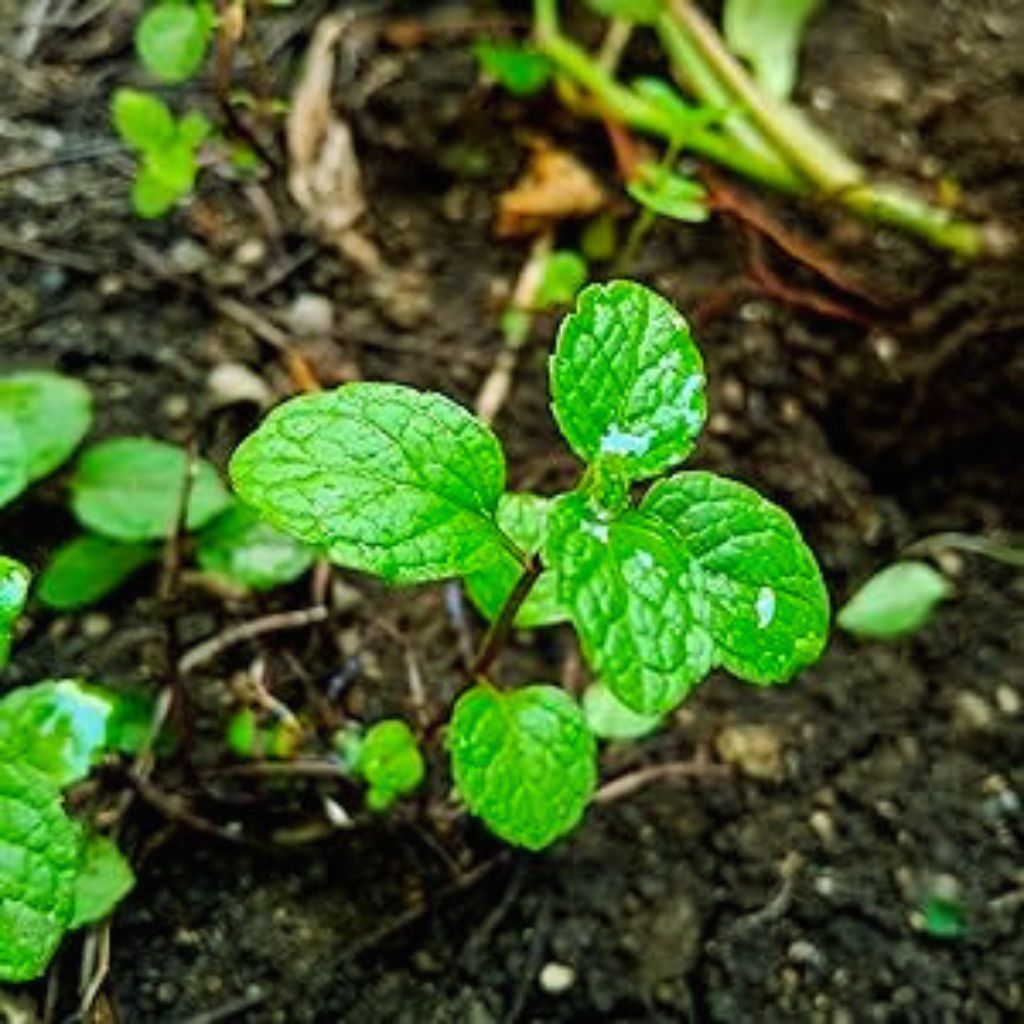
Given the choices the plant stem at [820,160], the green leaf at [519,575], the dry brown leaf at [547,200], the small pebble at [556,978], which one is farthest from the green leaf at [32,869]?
the plant stem at [820,160]

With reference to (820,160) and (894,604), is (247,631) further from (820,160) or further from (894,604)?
(820,160)

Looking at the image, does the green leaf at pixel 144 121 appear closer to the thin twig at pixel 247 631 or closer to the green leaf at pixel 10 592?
the thin twig at pixel 247 631

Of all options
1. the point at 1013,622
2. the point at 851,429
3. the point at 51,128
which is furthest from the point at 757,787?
the point at 51,128

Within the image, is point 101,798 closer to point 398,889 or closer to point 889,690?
point 398,889

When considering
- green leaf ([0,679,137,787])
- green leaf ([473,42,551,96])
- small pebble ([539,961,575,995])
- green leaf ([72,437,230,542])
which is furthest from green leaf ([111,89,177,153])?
small pebble ([539,961,575,995])

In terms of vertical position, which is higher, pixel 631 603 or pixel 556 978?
pixel 631 603

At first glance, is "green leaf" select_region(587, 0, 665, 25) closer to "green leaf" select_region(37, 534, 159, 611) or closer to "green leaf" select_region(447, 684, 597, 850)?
"green leaf" select_region(37, 534, 159, 611)

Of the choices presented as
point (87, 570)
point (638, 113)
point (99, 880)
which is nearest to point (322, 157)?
point (638, 113)
